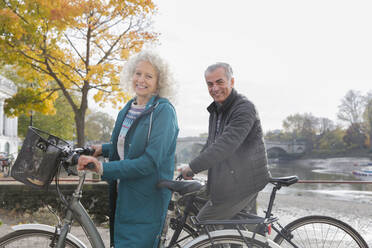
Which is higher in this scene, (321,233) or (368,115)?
(368,115)

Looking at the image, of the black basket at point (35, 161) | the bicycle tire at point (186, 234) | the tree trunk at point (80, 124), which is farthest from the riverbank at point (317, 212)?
the black basket at point (35, 161)

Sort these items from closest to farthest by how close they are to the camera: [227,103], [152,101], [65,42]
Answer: [152,101], [227,103], [65,42]

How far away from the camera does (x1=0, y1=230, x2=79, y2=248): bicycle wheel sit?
2.05 metres

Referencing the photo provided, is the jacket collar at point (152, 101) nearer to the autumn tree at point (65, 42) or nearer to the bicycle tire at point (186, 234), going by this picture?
the bicycle tire at point (186, 234)

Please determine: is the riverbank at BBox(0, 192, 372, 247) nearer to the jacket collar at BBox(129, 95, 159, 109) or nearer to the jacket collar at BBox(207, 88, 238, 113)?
the jacket collar at BBox(207, 88, 238, 113)

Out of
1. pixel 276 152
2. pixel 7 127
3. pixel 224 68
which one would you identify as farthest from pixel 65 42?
pixel 276 152

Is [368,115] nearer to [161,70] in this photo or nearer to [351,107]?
[351,107]

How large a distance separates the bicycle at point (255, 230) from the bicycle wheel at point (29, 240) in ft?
2.15

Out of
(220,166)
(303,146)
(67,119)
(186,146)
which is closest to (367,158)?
(303,146)

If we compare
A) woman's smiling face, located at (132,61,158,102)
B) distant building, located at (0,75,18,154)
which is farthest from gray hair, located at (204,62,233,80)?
distant building, located at (0,75,18,154)

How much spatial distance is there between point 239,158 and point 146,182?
2.05 ft

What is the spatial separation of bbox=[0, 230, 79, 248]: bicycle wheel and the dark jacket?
0.93 metres

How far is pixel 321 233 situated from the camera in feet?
8.70

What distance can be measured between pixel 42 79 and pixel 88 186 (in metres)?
4.34
